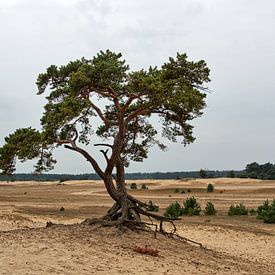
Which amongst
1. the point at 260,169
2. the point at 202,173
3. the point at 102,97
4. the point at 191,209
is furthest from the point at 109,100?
the point at 260,169

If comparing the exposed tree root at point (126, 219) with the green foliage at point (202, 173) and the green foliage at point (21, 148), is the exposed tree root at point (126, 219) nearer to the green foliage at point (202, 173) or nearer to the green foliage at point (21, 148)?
the green foliage at point (21, 148)

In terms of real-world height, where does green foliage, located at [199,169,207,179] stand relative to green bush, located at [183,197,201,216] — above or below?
above

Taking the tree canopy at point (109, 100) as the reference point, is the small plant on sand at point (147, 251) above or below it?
below

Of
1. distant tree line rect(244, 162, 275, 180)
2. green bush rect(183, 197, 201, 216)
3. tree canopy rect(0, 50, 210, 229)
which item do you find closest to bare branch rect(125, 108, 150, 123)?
tree canopy rect(0, 50, 210, 229)

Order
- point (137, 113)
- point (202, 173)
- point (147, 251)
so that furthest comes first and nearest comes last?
point (202, 173), point (137, 113), point (147, 251)

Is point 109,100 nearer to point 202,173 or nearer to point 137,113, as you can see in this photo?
point 137,113

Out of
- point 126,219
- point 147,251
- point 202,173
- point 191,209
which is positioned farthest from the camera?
point 202,173

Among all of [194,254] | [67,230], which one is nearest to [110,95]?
[67,230]

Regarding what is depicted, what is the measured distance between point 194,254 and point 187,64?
5800 millimetres

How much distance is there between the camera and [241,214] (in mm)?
32688

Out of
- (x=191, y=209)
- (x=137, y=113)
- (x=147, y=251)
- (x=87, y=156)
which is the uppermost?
(x=137, y=113)

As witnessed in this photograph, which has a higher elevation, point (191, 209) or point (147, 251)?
point (147, 251)

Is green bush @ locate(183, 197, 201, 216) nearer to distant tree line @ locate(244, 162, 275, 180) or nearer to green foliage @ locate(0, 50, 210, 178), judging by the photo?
green foliage @ locate(0, 50, 210, 178)

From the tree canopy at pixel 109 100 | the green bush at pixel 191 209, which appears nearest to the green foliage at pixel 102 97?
the tree canopy at pixel 109 100
